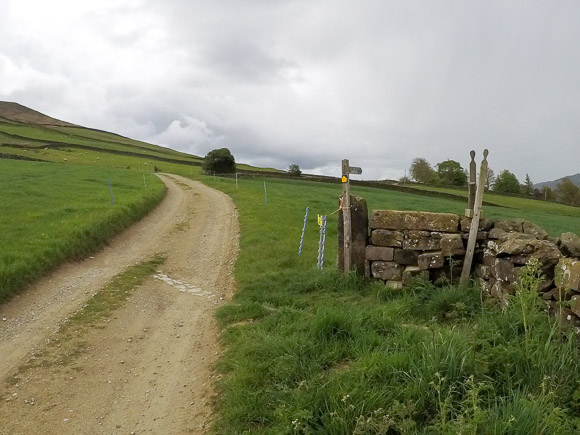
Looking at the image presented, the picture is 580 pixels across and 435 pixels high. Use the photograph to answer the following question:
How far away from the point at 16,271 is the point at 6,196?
12.5 meters

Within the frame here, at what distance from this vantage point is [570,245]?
5.44 meters

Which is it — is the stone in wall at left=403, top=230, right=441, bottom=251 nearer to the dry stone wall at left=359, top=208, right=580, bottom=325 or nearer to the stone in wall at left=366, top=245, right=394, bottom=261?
the dry stone wall at left=359, top=208, right=580, bottom=325

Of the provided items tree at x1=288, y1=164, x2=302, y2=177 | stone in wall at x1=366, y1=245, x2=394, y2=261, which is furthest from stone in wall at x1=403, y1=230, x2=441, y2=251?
tree at x1=288, y1=164, x2=302, y2=177

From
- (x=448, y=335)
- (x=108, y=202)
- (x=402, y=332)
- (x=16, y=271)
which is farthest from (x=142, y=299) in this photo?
(x=108, y=202)

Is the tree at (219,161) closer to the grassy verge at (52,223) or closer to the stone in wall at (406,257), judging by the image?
the grassy verge at (52,223)

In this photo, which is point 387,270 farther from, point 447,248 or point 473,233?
point 473,233

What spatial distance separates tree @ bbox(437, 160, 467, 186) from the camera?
8856 centimetres

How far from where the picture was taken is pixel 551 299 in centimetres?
506

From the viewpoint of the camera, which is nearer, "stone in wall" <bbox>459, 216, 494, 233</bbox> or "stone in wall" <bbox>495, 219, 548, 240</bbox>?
"stone in wall" <bbox>495, 219, 548, 240</bbox>

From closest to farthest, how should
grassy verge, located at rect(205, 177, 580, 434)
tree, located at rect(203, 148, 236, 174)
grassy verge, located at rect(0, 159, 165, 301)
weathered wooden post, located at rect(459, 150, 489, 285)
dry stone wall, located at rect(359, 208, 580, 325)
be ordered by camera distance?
grassy verge, located at rect(205, 177, 580, 434)
dry stone wall, located at rect(359, 208, 580, 325)
weathered wooden post, located at rect(459, 150, 489, 285)
grassy verge, located at rect(0, 159, 165, 301)
tree, located at rect(203, 148, 236, 174)

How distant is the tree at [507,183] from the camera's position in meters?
89.4

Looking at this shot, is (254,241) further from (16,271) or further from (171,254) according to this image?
(16,271)

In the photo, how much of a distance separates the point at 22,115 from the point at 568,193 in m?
129

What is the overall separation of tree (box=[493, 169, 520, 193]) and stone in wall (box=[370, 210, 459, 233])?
297 feet
